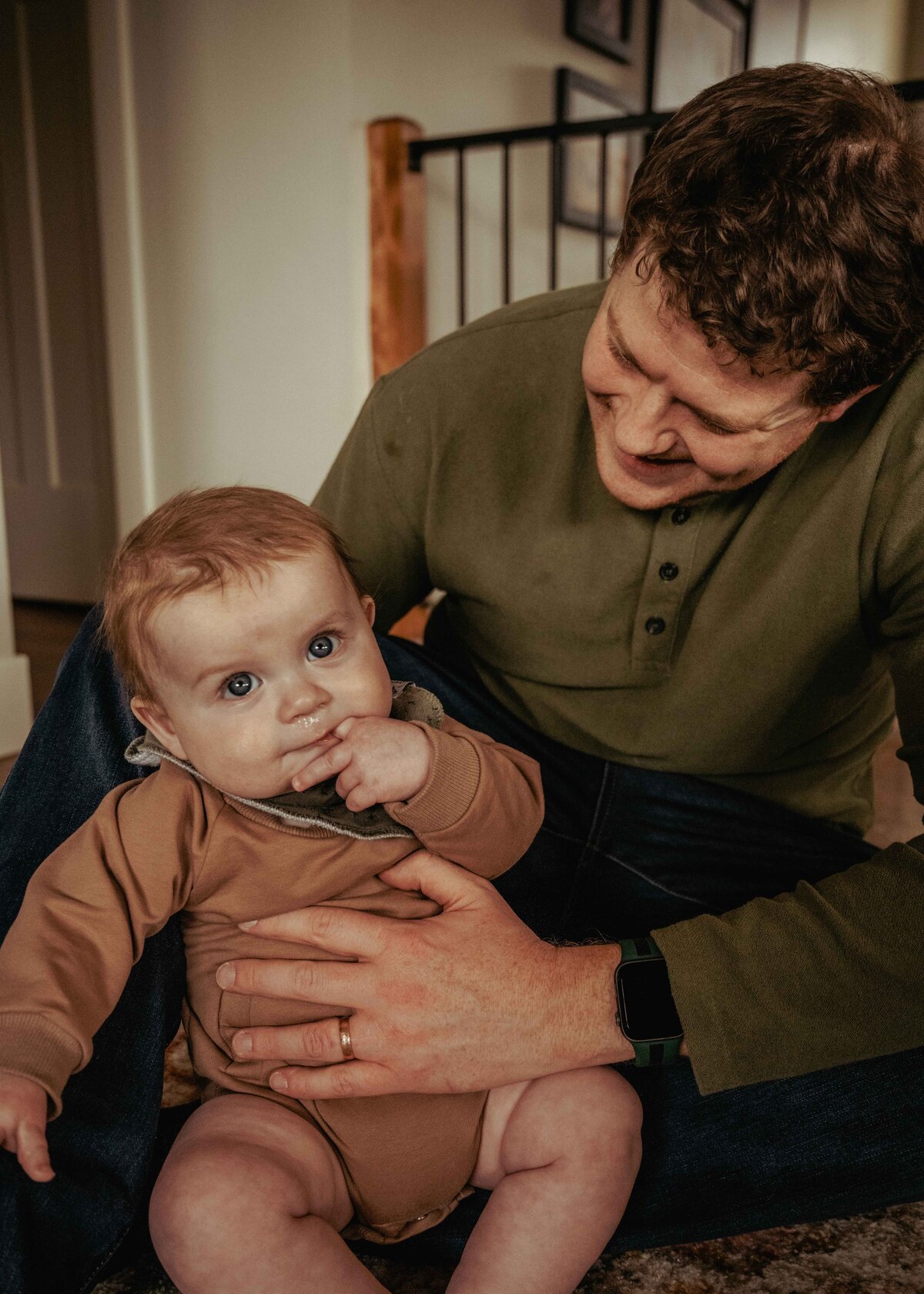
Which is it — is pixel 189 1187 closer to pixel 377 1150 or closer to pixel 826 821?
pixel 377 1150

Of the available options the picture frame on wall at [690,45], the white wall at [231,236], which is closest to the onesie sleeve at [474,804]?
the white wall at [231,236]

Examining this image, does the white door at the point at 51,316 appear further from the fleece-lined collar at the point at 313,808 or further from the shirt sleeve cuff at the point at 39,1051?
the shirt sleeve cuff at the point at 39,1051

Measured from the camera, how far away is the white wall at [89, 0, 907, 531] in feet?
8.98

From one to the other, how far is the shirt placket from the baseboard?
1.78 m

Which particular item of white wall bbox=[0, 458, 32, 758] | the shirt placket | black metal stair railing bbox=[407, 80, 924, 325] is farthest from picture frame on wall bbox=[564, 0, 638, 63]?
the shirt placket

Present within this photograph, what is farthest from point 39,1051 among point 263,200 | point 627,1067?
point 263,200

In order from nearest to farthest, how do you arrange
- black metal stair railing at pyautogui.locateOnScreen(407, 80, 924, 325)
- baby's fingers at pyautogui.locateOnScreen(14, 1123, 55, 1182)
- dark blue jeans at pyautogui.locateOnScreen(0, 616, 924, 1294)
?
baby's fingers at pyautogui.locateOnScreen(14, 1123, 55, 1182) < dark blue jeans at pyautogui.locateOnScreen(0, 616, 924, 1294) < black metal stair railing at pyautogui.locateOnScreen(407, 80, 924, 325)

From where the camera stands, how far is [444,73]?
2.98 meters

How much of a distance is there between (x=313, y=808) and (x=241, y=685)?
119 mm

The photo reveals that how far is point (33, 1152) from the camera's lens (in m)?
0.63

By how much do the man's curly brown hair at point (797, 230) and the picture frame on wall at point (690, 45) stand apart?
11.3 feet

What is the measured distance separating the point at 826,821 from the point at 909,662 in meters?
0.33

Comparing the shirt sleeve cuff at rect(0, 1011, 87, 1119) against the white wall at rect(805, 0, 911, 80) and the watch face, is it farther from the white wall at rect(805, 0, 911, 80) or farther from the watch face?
the white wall at rect(805, 0, 911, 80)

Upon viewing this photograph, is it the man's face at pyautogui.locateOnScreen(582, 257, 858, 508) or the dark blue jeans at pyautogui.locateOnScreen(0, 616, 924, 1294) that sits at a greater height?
the man's face at pyautogui.locateOnScreen(582, 257, 858, 508)
